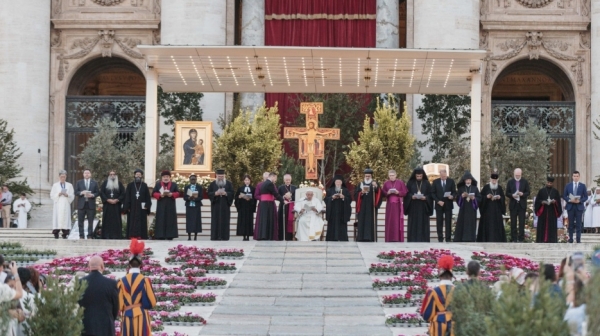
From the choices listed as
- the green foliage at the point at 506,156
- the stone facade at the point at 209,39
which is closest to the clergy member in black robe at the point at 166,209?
the green foliage at the point at 506,156

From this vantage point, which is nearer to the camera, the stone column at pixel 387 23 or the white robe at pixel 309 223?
the white robe at pixel 309 223

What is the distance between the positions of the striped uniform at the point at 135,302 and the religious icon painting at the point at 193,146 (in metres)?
16.8

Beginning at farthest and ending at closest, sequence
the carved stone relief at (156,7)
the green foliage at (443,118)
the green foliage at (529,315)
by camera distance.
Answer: the carved stone relief at (156,7) < the green foliage at (443,118) < the green foliage at (529,315)

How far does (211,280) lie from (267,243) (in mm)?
4105

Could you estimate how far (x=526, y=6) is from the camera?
3975 centimetres

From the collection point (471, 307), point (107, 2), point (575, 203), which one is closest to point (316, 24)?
point (107, 2)

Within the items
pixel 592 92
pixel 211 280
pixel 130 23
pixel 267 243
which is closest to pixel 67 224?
pixel 267 243

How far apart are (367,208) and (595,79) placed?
14716 mm

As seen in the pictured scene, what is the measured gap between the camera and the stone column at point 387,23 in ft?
Answer: 130

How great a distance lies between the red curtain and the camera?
1607 inches

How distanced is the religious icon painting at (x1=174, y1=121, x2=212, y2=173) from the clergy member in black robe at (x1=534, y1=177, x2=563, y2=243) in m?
9.01

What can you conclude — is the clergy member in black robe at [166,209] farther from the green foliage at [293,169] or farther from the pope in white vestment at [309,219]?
the green foliage at [293,169]

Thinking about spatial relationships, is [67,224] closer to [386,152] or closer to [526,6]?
[386,152]

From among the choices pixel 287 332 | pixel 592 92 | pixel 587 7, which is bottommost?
pixel 287 332
